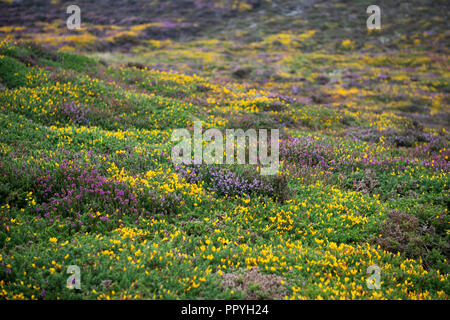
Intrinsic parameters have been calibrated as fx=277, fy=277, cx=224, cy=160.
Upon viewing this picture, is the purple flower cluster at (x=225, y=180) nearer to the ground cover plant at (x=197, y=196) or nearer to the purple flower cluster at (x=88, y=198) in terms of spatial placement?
the ground cover plant at (x=197, y=196)

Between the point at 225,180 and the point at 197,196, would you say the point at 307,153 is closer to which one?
the point at 225,180

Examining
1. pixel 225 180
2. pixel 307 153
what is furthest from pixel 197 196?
pixel 307 153

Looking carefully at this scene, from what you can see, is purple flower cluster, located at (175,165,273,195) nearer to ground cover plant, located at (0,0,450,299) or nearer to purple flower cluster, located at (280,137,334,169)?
ground cover plant, located at (0,0,450,299)

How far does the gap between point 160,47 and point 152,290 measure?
38.3 m

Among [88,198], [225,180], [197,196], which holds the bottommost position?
[197,196]

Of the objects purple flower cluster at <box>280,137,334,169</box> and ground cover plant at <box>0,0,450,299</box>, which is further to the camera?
purple flower cluster at <box>280,137,334,169</box>

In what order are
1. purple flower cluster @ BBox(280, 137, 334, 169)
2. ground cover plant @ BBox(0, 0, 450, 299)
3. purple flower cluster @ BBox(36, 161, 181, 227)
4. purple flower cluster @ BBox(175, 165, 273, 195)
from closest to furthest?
1. ground cover plant @ BBox(0, 0, 450, 299)
2. purple flower cluster @ BBox(36, 161, 181, 227)
3. purple flower cluster @ BBox(175, 165, 273, 195)
4. purple flower cluster @ BBox(280, 137, 334, 169)

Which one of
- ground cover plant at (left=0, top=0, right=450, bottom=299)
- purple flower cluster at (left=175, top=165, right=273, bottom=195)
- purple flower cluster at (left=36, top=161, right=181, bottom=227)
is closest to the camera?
ground cover plant at (left=0, top=0, right=450, bottom=299)

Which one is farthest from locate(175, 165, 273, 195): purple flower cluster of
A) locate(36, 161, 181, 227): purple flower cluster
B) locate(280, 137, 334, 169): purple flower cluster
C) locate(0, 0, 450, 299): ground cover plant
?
locate(280, 137, 334, 169): purple flower cluster

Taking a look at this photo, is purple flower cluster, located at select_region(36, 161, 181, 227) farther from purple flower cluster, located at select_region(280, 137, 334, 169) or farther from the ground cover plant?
purple flower cluster, located at select_region(280, 137, 334, 169)
